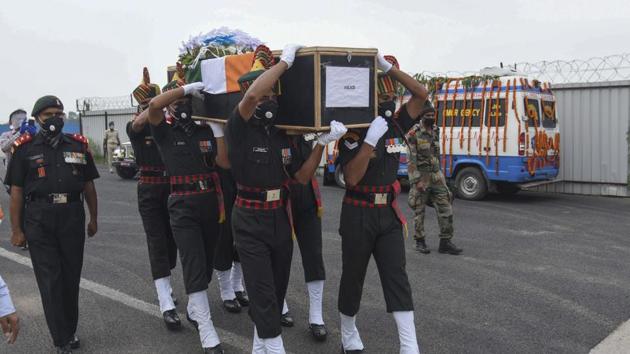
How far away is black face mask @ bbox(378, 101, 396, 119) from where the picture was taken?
3942 mm

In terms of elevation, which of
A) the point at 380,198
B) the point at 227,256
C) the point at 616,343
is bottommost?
the point at 616,343

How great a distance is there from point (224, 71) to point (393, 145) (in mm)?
1308

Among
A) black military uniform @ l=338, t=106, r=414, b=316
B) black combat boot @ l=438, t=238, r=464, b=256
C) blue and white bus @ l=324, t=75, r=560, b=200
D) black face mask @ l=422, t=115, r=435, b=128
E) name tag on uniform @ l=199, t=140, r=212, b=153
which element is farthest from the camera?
blue and white bus @ l=324, t=75, r=560, b=200

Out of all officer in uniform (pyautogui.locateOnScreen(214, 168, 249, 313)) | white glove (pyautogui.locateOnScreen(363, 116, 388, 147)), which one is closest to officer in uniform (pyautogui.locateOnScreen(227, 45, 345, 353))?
white glove (pyautogui.locateOnScreen(363, 116, 388, 147))

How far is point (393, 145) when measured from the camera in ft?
12.9

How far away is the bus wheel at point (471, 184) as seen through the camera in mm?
11984

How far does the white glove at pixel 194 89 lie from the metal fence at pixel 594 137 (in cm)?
1087

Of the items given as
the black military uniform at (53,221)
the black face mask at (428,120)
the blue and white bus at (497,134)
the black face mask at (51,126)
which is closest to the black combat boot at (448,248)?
the black face mask at (428,120)

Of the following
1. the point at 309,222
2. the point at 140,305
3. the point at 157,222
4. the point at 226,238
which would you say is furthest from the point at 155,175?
the point at 309,222

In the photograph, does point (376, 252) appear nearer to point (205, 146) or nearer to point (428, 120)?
point (205, 146)

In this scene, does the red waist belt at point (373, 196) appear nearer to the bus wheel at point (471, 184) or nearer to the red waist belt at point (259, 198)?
the red waist belt at point (259, 198)

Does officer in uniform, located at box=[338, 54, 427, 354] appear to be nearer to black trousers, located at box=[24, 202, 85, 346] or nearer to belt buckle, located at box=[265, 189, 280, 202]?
belt buckle, located at box=[265, 189, 280, 202]

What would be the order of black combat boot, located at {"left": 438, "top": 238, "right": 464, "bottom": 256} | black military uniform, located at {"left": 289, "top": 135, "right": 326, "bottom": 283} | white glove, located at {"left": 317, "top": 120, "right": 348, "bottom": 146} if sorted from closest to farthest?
white glove, located at {"left": 317, "top": 120, "right": 348, "bottom": 146} < black military uniform, located at {"left": 289, "top": 135, "right": 326, "bottom": 283} < black combat boot, located at {"left": 438, "top": 238, "right": 464, "bottom": 256}

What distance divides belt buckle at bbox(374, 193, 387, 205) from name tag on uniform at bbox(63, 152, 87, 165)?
2.29 m
